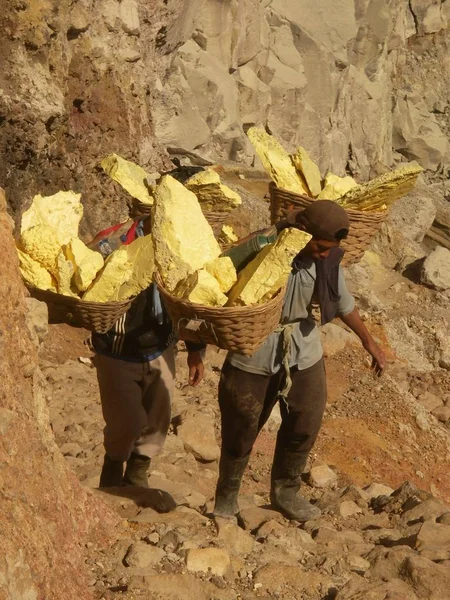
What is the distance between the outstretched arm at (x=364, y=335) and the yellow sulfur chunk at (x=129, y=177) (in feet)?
3.68

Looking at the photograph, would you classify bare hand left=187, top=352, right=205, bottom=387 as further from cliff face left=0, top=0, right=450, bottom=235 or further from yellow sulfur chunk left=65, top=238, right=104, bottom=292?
cliff face left=0, top=0, right=450, bottom=235

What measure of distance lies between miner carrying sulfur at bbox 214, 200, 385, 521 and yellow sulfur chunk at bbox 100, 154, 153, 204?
2.52 feet

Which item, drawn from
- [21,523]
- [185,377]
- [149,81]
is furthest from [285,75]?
[21,523]

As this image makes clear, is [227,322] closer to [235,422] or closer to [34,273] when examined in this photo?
[34,273]

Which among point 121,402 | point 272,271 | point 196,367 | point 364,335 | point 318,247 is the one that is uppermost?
point 272,271

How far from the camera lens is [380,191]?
4340 mm

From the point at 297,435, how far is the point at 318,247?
1.08 metres

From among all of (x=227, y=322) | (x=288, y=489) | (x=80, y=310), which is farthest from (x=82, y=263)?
(x=288, y=489)

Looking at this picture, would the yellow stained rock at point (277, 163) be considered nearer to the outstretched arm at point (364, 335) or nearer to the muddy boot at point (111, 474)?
the outstretched arm at point (364, 335)

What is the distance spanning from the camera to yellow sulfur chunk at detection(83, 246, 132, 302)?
3656 mm

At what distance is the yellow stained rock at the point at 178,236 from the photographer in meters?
3.53

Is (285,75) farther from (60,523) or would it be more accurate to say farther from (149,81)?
(60,523)

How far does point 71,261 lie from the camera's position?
12.2ft

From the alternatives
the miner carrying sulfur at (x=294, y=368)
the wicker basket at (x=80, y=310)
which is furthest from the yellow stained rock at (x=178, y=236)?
the miner carrying sulfur at (x=294, y=368)
